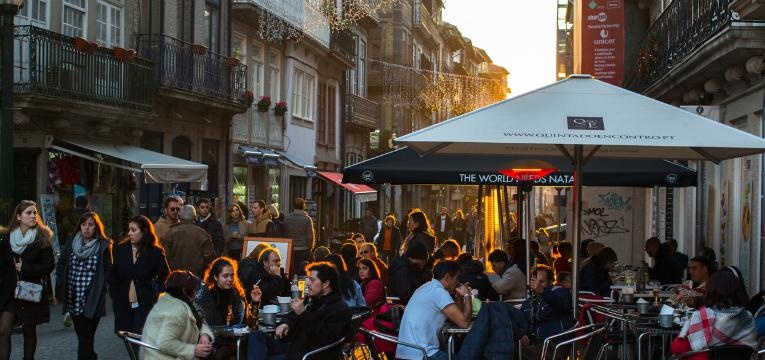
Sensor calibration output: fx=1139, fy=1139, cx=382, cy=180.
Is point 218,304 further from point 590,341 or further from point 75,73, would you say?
point 75,73

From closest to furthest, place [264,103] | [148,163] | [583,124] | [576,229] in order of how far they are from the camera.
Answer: [583,124]
[576,229]
[148,163]
[264,103]

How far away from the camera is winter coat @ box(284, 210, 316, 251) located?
738 inches

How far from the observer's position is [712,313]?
7.87 metres

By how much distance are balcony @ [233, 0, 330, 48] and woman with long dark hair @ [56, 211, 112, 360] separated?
18.0m

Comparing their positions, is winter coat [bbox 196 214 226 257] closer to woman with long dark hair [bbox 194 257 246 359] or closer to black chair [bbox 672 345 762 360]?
woman with long dark hair [bbox 194 257 246 359]

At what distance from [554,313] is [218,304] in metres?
2.87

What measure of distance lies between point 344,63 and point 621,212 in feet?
58.6

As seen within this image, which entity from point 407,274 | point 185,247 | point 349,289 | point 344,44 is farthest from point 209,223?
point 344,44

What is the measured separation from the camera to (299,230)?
61.6ft

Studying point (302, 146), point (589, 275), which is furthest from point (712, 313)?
point (302, 146)

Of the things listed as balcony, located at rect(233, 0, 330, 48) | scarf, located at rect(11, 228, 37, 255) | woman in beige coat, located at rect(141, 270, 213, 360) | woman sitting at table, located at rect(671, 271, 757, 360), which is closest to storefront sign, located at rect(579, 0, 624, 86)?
balcony, located at rect(233, 0, 330, 48)

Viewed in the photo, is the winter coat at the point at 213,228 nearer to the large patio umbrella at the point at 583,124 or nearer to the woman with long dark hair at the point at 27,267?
the woman with long dark hair at the point at 27,267

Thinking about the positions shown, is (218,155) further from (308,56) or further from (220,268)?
(220,268)

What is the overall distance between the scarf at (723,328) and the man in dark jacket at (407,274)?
382 centimetres
